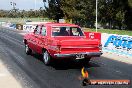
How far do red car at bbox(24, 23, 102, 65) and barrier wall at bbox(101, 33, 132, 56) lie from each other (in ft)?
14.8

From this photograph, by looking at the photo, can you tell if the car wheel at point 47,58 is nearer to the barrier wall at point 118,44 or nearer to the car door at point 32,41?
the car door at point 32,41

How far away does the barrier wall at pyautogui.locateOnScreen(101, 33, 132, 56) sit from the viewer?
59.0 ft

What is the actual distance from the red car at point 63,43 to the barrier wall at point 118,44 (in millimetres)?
4516

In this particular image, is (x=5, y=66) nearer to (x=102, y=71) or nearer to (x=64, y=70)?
(x=64, y=70)

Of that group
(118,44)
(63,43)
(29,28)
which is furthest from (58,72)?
(29,28)

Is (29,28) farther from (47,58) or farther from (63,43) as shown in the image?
(63,43)

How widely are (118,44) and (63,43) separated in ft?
23.6

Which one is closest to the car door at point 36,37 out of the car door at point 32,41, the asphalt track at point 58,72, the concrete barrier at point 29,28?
the car door at point 32,41

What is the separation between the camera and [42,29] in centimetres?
1475

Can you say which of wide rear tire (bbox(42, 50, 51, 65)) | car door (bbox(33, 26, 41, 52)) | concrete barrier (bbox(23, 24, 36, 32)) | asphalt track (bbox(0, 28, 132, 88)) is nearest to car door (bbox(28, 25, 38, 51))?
car door (bbox(33, 26, 41, 52))

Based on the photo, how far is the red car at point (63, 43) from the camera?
12.7 meters

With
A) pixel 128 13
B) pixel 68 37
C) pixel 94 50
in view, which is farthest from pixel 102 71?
pixel 128 13

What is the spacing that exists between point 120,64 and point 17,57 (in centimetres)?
559

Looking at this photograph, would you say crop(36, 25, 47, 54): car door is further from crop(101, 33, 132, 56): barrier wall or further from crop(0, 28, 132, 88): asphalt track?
crop(101, 33, 132, 56): barrier wall
